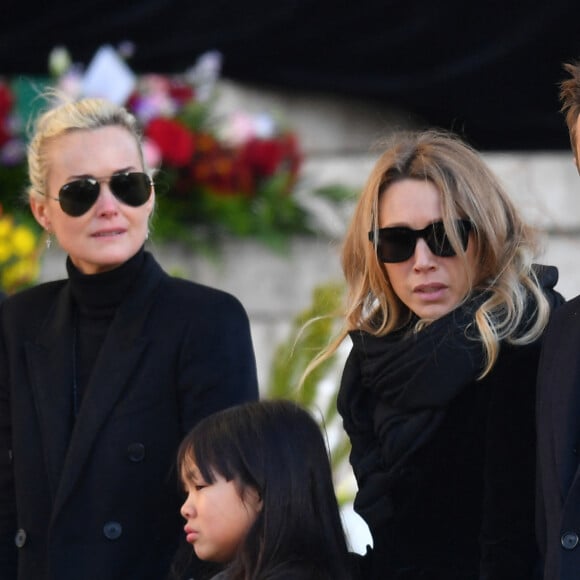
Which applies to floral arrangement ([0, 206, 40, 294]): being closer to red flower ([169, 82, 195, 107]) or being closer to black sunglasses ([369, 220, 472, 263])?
red flower ([169, 82, 195, 107])

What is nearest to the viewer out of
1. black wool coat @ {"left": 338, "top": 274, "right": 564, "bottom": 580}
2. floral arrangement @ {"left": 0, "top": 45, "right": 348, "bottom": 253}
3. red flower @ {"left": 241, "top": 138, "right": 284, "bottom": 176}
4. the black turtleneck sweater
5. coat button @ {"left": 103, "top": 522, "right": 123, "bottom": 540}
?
black wool coat @ {"left": 338, "top": 274, "right": 564, "bottom": 580}

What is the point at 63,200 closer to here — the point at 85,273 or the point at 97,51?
the point at 85,273

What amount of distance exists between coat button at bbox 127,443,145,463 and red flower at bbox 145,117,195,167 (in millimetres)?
2793

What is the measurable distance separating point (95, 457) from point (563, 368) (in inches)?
40.0

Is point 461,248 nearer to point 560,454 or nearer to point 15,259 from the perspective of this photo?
point 560,454

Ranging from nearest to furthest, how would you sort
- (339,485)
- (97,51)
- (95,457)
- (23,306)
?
1. (95,457)
2. (23,306)
3. (339,485)
4. (97,51)

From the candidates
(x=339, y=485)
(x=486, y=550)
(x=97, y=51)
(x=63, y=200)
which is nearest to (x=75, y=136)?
(x=63, y=200)

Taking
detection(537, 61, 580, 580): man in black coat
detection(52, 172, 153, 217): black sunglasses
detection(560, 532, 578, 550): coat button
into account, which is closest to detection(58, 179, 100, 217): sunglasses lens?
detection(52, 172, 153, 217): black sunglasses

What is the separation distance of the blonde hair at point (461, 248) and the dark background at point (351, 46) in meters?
3.30

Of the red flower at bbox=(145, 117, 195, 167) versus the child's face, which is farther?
the red flower at bbox=(145, 117, 195, 167)

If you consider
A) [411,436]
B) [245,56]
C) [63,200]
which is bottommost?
[411,436]

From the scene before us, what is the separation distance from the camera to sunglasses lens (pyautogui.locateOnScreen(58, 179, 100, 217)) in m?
3.22

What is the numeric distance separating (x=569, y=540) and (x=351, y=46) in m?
4.16

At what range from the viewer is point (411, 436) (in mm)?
2719
